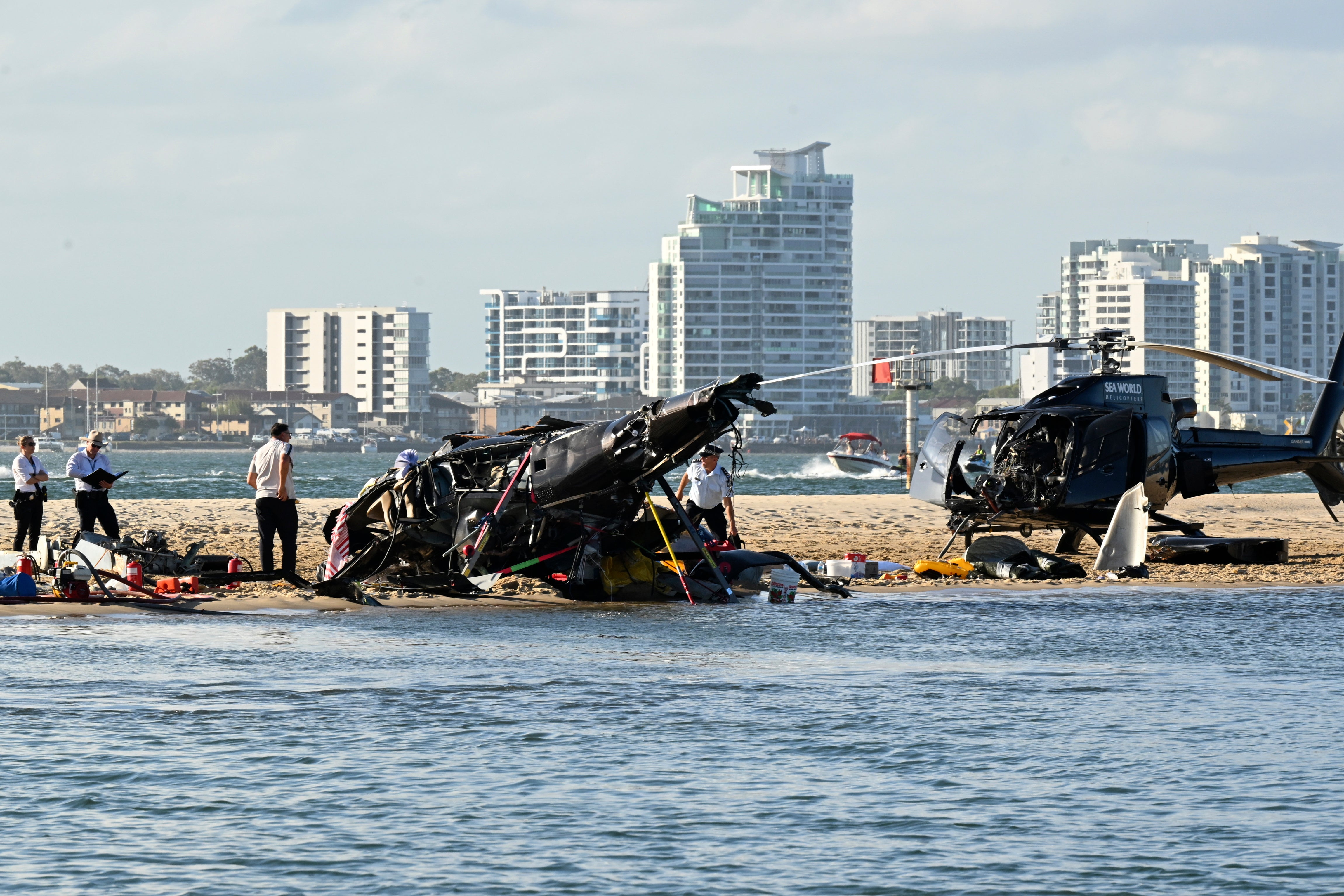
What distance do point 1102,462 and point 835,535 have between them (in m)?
10.1

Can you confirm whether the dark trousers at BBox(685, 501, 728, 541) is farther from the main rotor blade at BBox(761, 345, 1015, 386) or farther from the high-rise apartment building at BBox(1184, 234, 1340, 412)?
the high-rise apartment building at BBox(1184, 234, 1340, 412)

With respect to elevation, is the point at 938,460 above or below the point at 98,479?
above

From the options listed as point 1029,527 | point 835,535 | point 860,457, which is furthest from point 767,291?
point 1029,527

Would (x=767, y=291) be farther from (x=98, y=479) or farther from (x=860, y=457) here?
(x=98, y=479)

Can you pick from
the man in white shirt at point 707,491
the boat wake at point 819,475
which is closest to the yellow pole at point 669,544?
the man in white shirt at point 707,491

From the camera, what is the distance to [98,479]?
18672mm

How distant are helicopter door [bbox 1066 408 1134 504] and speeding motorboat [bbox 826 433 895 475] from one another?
14335mm

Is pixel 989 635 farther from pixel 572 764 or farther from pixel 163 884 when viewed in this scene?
pixel 163 884

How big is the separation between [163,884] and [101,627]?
8.47m

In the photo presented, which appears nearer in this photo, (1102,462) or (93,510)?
(93,510)

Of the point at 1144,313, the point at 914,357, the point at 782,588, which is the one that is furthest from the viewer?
the point at 1144,313

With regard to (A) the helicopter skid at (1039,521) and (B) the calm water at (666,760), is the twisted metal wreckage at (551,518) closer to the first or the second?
(B) the calm water at (666,760)

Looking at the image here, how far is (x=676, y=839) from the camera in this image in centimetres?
785

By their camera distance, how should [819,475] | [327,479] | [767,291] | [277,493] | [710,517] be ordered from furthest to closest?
[767,291], [819,475], [327,479], [710,517], [277,493]
